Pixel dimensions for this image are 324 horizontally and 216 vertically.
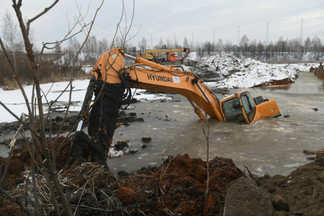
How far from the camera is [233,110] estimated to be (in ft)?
27.0

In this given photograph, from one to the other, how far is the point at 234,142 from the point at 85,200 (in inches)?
181

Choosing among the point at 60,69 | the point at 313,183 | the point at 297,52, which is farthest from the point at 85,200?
the point at 297,52

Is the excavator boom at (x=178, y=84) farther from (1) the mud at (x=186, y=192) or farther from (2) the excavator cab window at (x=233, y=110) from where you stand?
(1) the mud at (x=186, y=192)

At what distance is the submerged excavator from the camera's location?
408cm

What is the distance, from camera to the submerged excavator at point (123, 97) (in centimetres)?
408

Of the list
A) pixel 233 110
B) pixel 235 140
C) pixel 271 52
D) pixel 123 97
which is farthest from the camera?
pixel 271 52

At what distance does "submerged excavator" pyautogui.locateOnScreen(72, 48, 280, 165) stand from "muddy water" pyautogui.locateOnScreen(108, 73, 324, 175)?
463mm

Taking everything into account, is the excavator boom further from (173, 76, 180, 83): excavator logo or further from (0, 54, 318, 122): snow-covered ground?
(0, 54, 318, 122): snow-covered ground

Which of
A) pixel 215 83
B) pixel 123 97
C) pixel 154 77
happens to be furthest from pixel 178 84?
pixel 215 83

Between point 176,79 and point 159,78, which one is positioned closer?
point 159,78

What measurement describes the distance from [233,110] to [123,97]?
4.48 metres

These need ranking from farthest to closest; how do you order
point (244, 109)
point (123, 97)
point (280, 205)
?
point (244, 109), point (123, 97), point (280, 205)

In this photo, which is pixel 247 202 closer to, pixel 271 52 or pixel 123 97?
pixel 123 97

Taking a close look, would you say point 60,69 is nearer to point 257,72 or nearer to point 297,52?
point 257,72
